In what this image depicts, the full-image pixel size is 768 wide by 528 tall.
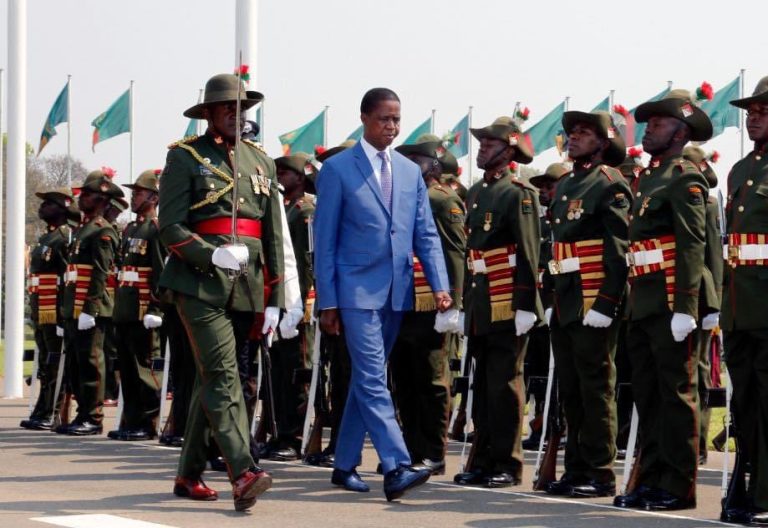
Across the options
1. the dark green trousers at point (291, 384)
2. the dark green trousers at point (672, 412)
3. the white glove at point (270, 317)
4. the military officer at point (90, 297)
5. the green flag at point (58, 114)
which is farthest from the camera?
the green flag at point (58, 114)

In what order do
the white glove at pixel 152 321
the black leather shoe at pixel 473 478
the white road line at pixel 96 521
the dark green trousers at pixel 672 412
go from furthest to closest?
the white glove at pixel 152 321
the black leather shoe at pixel 473 478
the dark green trousers at pixel 672 412
the white road line at pixel 96 521

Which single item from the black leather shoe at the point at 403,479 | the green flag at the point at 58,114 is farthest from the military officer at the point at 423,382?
the green flag at the point at 58,114

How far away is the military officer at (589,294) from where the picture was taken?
30.6ft

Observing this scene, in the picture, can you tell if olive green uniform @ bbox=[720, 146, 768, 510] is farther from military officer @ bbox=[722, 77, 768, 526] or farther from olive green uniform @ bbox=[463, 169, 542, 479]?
olive green uniform @ bbox=[463, 169, 542, 479]

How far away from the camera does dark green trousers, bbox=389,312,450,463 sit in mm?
10703

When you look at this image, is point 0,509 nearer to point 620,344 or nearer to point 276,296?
point 276,296

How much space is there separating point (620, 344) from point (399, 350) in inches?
95.1

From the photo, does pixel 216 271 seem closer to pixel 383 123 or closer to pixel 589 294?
pixel 383 123

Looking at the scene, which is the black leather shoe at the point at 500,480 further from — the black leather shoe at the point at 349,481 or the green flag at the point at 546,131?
the green flag at the point at 546,131

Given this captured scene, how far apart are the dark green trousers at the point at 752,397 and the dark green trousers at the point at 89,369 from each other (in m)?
7.39

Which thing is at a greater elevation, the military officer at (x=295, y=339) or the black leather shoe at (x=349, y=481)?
the military officer at (x=295, y=339)

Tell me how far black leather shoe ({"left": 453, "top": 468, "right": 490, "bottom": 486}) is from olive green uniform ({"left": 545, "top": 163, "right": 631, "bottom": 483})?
685mm

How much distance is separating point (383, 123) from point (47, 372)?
273 inches

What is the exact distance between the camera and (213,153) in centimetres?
895
